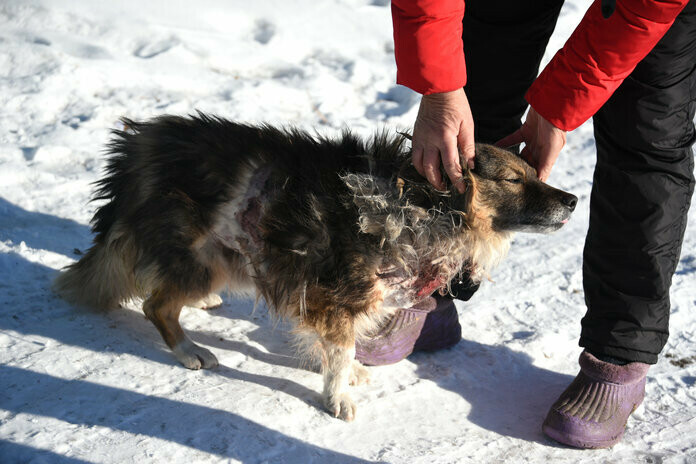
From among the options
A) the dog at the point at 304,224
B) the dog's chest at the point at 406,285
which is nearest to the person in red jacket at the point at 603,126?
the dog at the point at 304,224

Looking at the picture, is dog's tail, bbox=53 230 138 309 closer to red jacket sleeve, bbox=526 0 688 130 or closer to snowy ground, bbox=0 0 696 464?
snowy ground, bbox=0 0 696 464

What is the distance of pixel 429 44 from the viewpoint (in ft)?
6.81

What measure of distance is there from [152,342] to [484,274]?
161 cm

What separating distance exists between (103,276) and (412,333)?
152cm

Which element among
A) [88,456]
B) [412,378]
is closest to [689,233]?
[412,378]

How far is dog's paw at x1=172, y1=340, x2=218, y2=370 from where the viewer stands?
2.85 metres

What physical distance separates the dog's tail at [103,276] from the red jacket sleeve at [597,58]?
1901mm

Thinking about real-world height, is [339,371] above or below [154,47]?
below

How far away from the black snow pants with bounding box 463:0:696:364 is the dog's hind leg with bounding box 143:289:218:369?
1.70 m

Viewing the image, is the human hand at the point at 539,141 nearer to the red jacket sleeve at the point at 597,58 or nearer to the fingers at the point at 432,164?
the red jacket sleeve at the point at 597,58

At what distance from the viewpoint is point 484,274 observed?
9.45 ft

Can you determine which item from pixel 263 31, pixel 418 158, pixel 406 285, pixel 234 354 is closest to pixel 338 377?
pixel 406 285

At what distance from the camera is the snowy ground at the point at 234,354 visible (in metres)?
2.44

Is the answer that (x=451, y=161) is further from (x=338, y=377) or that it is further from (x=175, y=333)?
(x=175, y=333)
